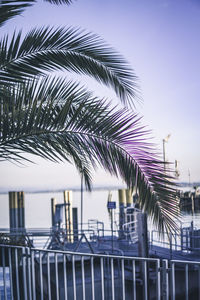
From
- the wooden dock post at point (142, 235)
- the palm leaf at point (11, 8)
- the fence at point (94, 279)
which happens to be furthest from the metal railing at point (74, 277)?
the palm leaf at point (11, 8)

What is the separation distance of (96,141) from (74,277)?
1.51 metres

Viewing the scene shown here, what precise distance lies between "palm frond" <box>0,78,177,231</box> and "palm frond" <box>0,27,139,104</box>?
578mm

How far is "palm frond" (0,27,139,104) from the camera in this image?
4.87m

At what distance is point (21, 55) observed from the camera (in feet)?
16.3

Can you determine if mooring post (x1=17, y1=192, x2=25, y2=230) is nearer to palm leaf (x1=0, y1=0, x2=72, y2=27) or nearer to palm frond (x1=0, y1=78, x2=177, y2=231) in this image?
palm frond (x1=0, y1=78, x2=177, y2=231)

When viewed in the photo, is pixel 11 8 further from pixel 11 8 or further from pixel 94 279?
pixel 94 279

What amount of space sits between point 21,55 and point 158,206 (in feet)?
8.79

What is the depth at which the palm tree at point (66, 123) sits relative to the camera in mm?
3951

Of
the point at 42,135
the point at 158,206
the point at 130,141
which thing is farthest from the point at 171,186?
the point at 42,135

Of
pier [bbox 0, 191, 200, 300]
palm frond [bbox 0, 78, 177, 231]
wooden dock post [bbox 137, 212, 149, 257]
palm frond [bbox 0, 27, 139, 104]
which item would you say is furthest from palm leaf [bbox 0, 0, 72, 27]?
wooden dock post [bbox 137, 212, 149, 257]

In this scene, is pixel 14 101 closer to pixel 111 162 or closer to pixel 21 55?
pixel 21 55

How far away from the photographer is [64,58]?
527cm

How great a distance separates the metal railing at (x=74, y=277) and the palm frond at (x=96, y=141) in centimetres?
67

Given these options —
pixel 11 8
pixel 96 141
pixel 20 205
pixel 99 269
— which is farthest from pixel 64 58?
pixel 20 205
